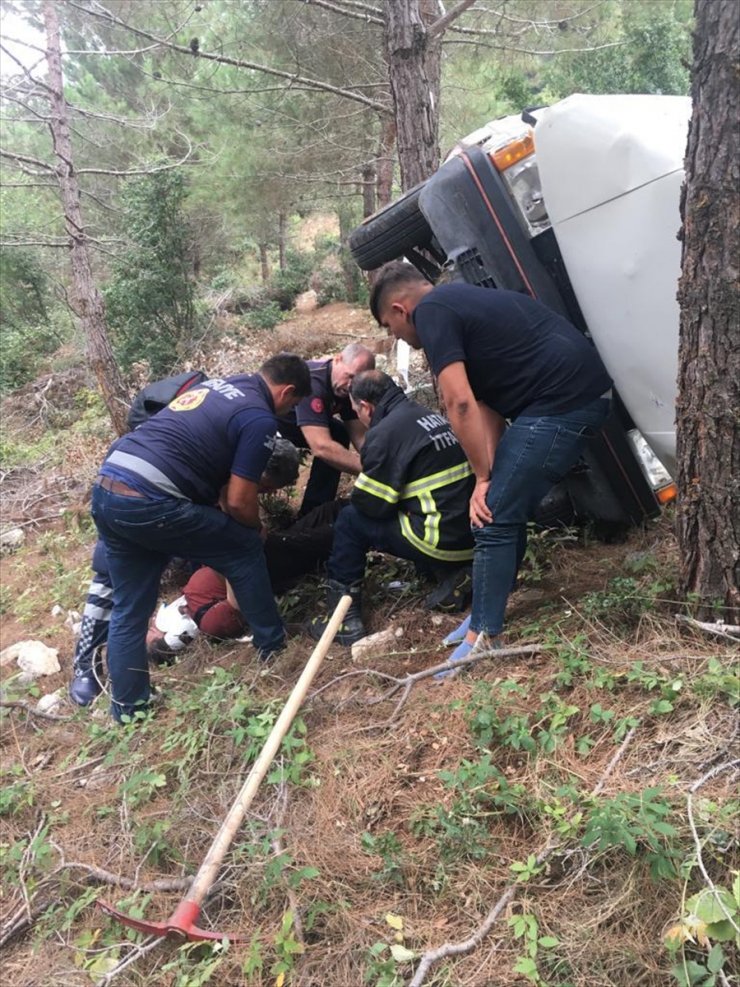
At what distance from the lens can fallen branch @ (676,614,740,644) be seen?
7.80ft

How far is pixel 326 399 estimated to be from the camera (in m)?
4.15

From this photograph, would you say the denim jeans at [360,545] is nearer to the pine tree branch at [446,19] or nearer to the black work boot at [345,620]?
the black work boot at [345,620]

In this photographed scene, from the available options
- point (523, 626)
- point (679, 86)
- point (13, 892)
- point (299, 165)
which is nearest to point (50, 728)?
point (13, 892)

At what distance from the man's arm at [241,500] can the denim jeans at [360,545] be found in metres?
0.49

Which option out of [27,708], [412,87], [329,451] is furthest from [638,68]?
[27,708]

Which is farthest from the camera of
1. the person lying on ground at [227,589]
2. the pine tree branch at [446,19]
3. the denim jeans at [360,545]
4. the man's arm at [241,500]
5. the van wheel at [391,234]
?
the pine tree branch at [446,19]

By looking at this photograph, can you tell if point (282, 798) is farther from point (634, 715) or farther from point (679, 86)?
point (679, 86)

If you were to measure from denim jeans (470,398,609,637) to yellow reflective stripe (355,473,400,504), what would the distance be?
0.58m

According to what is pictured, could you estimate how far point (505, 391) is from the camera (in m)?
2.92

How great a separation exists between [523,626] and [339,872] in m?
1.26

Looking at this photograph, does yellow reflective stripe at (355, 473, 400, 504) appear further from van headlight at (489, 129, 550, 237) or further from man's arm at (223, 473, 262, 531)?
van headlight at (489, 129, 550, 237)

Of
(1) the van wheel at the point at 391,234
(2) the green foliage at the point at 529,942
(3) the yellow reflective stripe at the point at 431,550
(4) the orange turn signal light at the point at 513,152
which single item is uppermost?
(4) the orange turn signal light at the point at 513,152

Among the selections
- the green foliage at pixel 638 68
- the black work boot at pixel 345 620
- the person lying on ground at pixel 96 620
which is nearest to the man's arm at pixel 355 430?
the person lying on ground at pixel 96 620

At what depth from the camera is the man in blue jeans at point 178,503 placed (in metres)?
3.15
